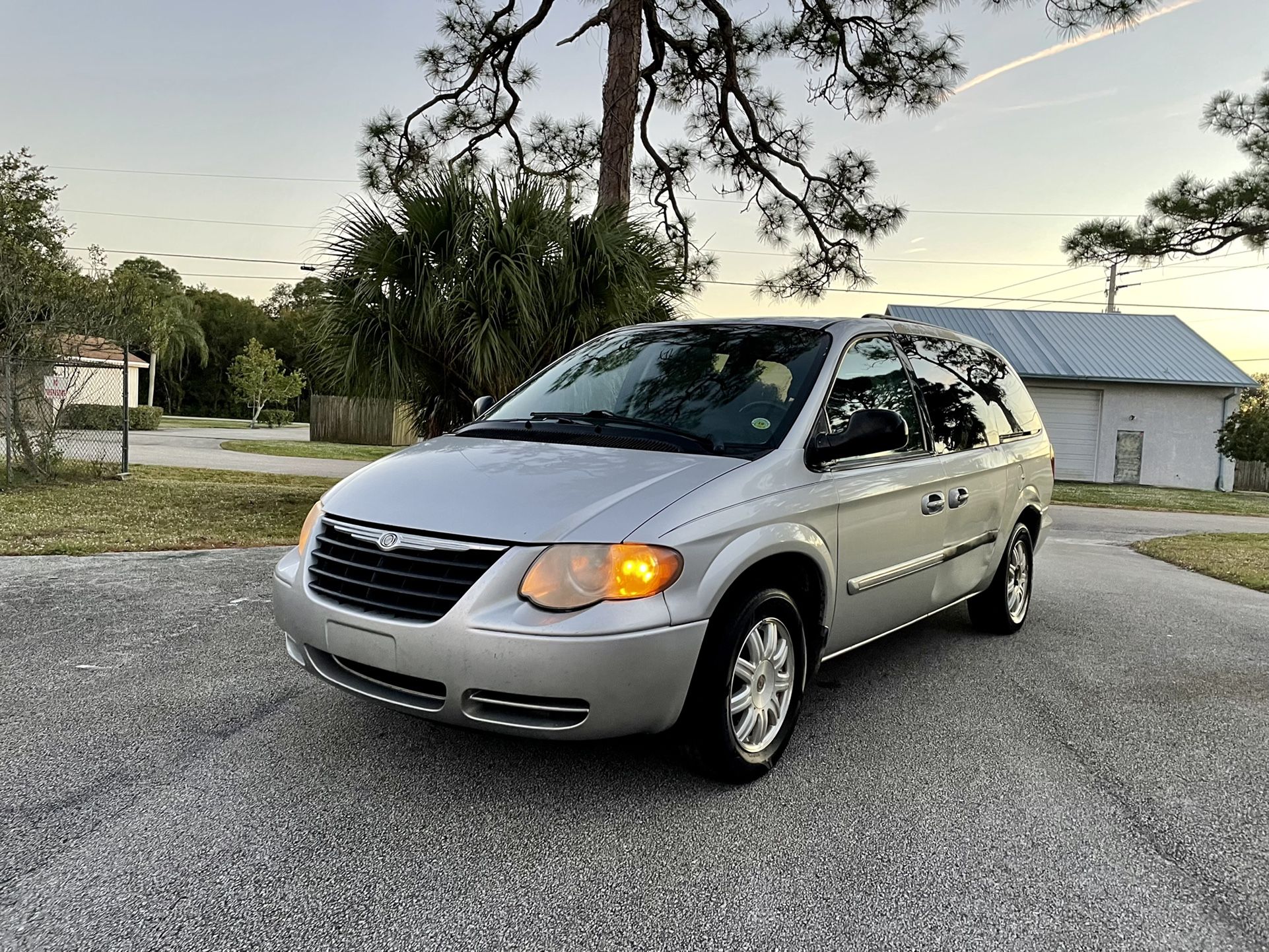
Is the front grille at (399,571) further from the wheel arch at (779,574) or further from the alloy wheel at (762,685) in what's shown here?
the alloy wheel at (762,685)

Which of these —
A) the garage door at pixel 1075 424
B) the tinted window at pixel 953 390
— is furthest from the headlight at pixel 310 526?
the garage door at pixel 1075 424

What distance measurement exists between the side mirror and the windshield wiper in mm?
408

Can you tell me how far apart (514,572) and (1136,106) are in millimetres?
12543

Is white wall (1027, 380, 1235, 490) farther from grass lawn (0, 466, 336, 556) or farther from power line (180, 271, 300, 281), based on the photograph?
power line (180, 271, 300, 281)

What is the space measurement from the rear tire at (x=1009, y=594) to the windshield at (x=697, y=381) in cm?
226

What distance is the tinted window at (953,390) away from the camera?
453cm

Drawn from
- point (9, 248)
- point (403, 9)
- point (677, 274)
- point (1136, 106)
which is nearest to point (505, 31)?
point (403, 9)

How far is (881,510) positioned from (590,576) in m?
1.69

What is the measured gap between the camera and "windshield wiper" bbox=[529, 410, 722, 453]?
11.2ft

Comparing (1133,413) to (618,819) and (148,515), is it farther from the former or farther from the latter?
(618,819)

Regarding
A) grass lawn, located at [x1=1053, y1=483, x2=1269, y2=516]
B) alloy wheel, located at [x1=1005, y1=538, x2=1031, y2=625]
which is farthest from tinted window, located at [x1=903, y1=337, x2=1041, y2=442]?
grass lawn, located at [x1=1053, y1=483, x2=1269, y2=516]

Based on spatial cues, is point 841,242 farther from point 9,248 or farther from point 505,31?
point 9,248

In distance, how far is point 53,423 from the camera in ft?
40.1

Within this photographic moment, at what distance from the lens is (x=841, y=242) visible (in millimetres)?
12734
